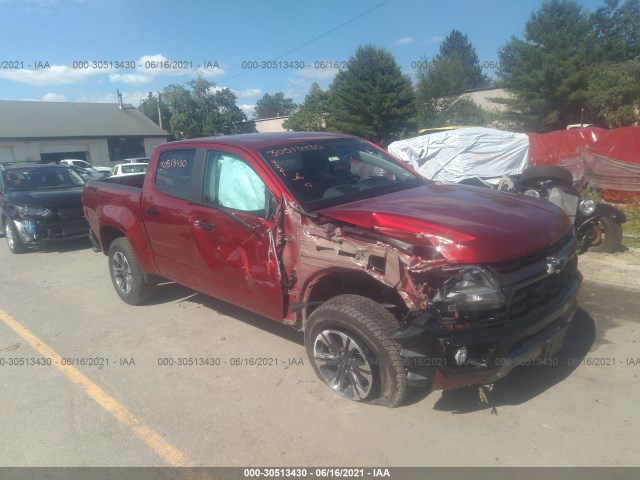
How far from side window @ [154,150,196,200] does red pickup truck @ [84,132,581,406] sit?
0.02 metres

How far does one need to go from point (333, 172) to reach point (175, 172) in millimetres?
1679

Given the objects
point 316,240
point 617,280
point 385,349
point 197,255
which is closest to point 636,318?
point 617,280

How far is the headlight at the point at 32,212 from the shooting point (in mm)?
8617

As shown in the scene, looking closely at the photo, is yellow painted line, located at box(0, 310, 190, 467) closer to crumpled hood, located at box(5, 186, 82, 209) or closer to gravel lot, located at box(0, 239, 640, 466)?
gravel lot, located at box(0, 239, 640, 466)

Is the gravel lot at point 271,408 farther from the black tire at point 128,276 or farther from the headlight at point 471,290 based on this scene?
the headlight at point 471,290

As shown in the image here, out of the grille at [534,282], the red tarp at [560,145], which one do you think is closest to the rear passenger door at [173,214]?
the grille at [534,282]

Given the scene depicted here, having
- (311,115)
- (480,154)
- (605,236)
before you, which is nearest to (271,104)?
(311,115)

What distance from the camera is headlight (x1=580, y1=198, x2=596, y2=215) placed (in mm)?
6391

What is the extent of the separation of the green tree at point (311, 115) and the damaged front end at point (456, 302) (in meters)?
34.6

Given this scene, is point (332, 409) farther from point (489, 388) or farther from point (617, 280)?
point (617, 280)

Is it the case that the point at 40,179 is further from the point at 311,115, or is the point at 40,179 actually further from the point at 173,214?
the point at 311,115

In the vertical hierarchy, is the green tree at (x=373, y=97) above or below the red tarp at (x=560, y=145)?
above

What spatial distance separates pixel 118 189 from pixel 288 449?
3.84 meters

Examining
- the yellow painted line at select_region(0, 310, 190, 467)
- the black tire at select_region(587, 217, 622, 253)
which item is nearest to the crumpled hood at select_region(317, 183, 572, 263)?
the yellow painted line at select_region(0, 310, 190, 467)
